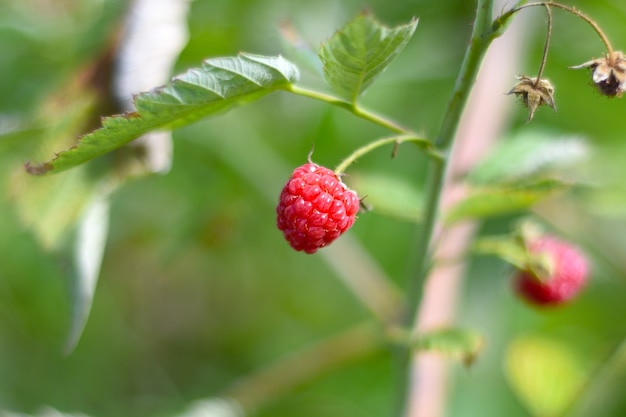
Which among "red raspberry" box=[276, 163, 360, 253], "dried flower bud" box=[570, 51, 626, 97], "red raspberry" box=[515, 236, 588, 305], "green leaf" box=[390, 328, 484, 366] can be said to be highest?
"red raspberry" box=[515, 236, 588, 305]

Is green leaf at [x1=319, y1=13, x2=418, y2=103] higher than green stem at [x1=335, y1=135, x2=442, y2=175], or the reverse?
green leaf at [x1=319, y1=13, x2=418, y2=103]

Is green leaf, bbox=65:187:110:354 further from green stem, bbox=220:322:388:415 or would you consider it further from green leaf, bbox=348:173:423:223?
green stem, bbox=220:322:388:415

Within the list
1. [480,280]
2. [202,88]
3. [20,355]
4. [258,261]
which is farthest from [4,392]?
[202,88]

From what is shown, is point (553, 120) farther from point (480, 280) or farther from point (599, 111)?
point (480, 280)

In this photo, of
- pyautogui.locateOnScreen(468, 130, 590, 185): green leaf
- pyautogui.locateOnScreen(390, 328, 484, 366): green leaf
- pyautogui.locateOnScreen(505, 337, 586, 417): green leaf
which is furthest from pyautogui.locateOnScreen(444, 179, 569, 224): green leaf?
pyautogui.locateOnScreen(505, 337, 586, 417): green leaf

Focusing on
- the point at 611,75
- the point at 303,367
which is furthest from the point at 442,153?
the point at 303,367

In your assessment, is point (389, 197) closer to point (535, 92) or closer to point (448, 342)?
point (448, 342)

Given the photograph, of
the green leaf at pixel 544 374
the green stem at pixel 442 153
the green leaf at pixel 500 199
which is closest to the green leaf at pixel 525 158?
the green leaf at pixel 500 199

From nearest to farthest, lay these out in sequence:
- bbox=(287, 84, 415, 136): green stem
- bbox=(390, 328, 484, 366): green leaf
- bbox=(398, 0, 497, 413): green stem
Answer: bbox=(398, 0, 497, 413): green stem, bbox=(287, 84, 415, 136): green stem, bbox=(390, 328, 484, 366): green leaf
